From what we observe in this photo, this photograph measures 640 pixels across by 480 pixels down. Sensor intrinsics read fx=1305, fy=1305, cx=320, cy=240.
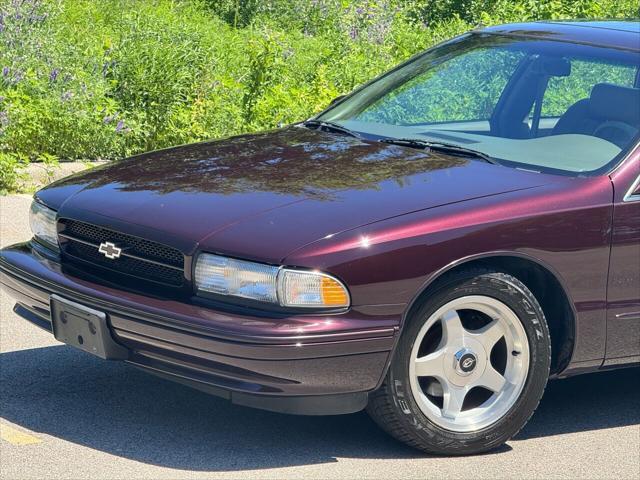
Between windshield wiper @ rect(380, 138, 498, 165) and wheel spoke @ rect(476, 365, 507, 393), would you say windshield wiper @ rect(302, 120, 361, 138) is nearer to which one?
windshield wiper @ rect(380, 138, 498, 165)

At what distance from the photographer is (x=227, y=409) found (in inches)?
201

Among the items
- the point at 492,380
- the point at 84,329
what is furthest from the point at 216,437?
the point at 492,380

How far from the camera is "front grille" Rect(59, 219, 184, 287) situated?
14.8ft

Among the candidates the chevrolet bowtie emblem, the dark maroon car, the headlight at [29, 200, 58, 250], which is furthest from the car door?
the headlight at [29, 200, 58, 250]

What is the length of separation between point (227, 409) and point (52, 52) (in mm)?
5177

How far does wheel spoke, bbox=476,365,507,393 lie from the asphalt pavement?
0.26 m

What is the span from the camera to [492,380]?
15.5 feet

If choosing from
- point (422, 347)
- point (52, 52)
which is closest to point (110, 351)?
point (422, 347)

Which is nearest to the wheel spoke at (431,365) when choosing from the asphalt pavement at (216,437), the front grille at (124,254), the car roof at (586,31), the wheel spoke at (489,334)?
the wheel spoke at (489,334)

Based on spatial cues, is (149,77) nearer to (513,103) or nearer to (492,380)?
(513,103)

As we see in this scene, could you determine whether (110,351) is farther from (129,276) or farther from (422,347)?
(422,347)

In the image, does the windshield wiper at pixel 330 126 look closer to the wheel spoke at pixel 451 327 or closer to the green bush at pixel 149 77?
the wheel spoke at pixel 451 327

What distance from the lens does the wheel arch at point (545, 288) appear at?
14.9ft

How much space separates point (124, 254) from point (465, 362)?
1279 mm
